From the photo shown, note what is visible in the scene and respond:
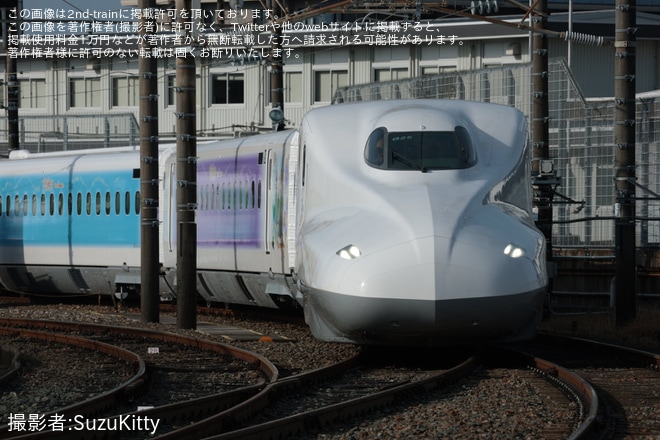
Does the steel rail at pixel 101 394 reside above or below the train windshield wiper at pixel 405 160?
below

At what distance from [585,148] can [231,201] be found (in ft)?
24.1


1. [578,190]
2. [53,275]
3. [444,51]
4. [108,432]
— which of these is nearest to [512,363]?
[108,432]

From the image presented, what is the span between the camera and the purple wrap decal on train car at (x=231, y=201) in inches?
806

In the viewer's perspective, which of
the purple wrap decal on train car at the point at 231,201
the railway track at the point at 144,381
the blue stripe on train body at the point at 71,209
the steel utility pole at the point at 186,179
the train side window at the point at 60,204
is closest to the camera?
the railway track at the point at 144,381

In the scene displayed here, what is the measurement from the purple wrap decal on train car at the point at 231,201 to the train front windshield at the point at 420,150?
598 cm

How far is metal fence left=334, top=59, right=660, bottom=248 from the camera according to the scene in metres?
24.3

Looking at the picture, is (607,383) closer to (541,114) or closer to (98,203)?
(541,114)

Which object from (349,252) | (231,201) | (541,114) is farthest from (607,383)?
(231,201)

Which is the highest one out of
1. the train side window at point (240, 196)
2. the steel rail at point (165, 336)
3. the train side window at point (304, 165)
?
the train side window at point (304, 165)

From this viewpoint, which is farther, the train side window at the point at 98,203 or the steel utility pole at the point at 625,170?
the train side window at the point at 98,203

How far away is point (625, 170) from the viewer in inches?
770

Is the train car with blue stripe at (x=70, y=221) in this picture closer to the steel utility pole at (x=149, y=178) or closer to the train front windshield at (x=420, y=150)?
the steel utility pole at (x=149, y=178)

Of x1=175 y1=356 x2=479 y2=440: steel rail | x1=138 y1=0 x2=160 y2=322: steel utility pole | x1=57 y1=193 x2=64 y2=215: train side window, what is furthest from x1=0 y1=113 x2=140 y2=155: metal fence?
x1=175 y1=356 x2=479 y2=440: steel rail

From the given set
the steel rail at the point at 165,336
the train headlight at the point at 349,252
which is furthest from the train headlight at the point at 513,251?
the steel rail at the point at 165,336
